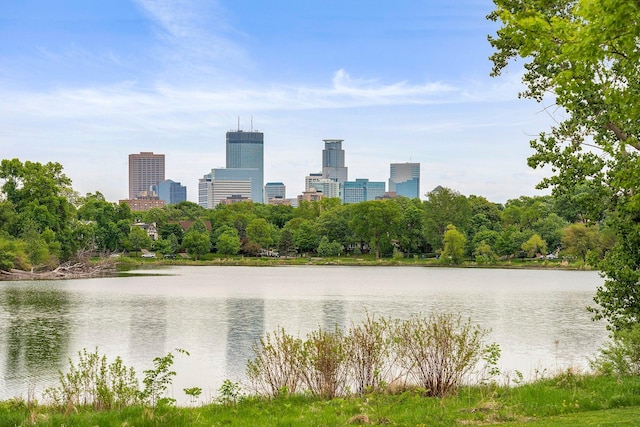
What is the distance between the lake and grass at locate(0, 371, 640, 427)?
2272mm

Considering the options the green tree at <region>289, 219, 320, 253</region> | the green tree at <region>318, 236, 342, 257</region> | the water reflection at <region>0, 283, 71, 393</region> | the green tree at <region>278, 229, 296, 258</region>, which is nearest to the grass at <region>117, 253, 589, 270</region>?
the green tree at <region>318, 236, 342, 257</region>

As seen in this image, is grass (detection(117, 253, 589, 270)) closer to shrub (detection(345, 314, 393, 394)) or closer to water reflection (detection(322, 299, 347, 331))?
water reflection (detection(322, 299, 347, 331))

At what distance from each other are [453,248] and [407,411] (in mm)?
74813

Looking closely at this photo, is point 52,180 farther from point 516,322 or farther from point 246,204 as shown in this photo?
point 246,204

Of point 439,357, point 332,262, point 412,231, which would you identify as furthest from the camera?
point 412,231

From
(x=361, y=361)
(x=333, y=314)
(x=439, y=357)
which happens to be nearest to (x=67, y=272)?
(x=333, y=314)

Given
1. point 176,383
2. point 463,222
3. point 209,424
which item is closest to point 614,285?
point 209,424

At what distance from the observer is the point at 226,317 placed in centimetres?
2911

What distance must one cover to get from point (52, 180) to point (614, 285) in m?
64.9

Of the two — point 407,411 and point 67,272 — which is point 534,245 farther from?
point 407,411

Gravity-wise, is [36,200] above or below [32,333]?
above

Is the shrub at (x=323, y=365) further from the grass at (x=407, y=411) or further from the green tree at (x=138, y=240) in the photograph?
the green tree at (x=138, y=240)

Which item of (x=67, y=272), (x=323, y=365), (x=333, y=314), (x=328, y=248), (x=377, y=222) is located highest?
(x=377, y=222)

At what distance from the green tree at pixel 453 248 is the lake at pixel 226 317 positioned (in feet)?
100
